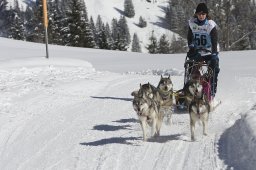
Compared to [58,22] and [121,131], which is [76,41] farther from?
[121,131]

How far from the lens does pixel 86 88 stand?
42.1 feet

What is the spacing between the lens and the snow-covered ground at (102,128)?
22.0ft

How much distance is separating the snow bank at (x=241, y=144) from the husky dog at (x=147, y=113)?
1.07 meters

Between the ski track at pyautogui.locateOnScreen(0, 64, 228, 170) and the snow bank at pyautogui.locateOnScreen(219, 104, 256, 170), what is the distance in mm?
168

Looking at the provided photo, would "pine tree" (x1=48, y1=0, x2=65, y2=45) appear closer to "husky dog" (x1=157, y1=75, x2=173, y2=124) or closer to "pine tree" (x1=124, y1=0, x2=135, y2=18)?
"husky dog" (x1=157, y1=75, x2=173, y2=124)

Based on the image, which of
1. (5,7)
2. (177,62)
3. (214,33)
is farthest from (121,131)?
(5,7)

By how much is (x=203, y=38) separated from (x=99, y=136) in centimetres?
309

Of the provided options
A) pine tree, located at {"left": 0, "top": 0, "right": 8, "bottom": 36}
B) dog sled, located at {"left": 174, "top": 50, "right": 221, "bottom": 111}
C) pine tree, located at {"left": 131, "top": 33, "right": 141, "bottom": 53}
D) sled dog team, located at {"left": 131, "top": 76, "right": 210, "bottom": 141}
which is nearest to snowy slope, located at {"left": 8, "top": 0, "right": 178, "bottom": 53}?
pine tree, located at {"left": 131, "top": 33, "right": 141, "bottom": 53}

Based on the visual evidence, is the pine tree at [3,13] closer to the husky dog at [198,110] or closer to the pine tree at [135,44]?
the pine tree at [135,44]

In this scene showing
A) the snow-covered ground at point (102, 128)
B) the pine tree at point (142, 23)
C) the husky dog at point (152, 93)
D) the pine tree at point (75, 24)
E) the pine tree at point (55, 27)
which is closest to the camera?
the snow-covered ground at point (102, 128)

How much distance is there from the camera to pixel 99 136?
8172 mm

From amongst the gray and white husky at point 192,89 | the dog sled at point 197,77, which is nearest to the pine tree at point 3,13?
the dog sled at point 197,77

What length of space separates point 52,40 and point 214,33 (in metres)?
43.7

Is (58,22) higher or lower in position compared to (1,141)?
higher
